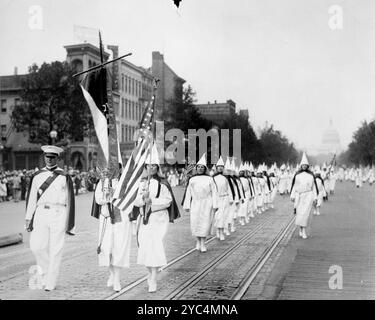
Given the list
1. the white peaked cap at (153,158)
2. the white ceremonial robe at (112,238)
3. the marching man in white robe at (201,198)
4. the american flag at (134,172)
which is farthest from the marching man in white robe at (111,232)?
the marching man in white robe at (201,198)

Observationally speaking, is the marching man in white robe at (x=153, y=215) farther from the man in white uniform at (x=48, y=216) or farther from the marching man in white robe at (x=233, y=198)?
the marching man in white robe at (x=233, y=198)

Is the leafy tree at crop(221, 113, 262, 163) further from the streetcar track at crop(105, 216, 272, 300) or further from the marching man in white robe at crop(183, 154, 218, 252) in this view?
the marching man in white robe at crop(183, 154, 218, 252)

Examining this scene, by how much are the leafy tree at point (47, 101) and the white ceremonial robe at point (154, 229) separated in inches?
1019

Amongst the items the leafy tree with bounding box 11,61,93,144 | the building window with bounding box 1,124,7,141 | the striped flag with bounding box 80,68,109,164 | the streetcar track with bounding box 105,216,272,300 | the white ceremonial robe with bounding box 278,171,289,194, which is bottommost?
the streetcar track with bounding box 105,216,272,300

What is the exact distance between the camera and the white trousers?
26.4 ft

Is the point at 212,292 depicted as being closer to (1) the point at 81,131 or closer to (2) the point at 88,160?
(1) the point at 81,131

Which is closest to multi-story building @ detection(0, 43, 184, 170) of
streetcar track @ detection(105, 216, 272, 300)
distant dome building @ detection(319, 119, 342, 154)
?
streetcar track @ detection(105, 216, 272, 300)

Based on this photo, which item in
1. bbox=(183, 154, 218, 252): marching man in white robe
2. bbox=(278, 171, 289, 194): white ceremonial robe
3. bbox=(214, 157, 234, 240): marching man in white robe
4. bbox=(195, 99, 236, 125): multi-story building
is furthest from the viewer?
bbox=(195, 99, 236, 125): multi-story building

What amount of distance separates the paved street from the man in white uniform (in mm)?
399

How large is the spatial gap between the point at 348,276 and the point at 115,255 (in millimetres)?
3611

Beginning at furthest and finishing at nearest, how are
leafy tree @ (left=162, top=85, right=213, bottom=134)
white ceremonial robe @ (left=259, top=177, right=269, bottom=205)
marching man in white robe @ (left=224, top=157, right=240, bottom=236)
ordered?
leafy tree @ (left=162, top=85, right=213, bottom=134) → white ceremonial robe @ (left=259, top=177, right=269, bottom=205) → marching man in white robe @ (left=224, top=157, right=240, bottom=236)

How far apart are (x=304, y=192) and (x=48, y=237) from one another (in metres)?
8.99
